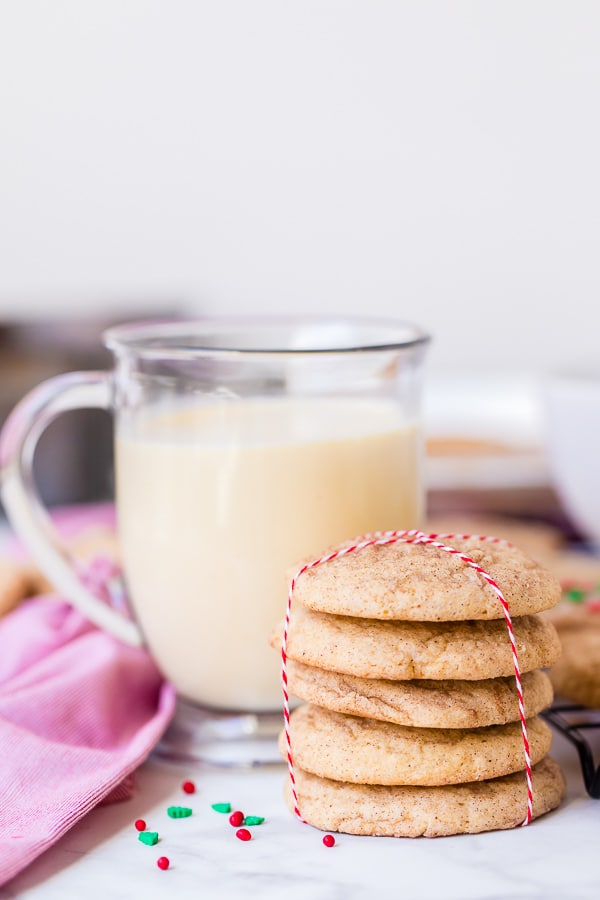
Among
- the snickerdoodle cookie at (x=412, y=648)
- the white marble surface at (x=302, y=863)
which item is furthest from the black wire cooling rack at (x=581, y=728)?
the snickerdoodle cookie at (x=412, y=648)

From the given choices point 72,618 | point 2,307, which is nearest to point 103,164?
point 2,307

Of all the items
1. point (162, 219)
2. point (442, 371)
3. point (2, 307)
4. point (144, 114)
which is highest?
point (144, 114)

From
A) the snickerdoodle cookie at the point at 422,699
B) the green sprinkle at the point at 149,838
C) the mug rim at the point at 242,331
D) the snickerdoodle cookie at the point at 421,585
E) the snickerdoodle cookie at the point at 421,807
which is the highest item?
the mug rim at the point at 242,331

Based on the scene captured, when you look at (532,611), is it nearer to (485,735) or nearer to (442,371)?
(485,735)

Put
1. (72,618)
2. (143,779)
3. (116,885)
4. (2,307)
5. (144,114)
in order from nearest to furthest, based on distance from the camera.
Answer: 1. (116,885)
2. (143,779)
3. (72,618)
4. (2,307)
5. (144,114)

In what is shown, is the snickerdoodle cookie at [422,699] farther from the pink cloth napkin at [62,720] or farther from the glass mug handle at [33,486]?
the glass mug handle at [33,486]

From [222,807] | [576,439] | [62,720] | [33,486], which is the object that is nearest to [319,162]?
[576,439]
